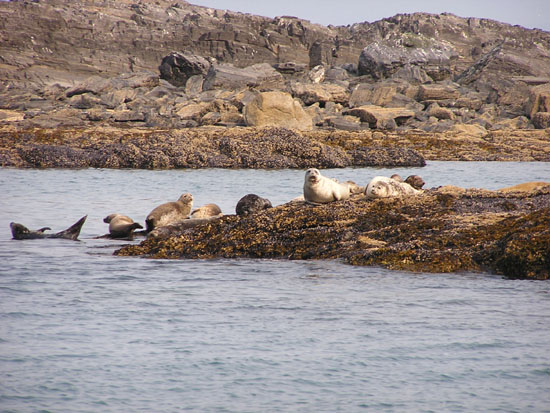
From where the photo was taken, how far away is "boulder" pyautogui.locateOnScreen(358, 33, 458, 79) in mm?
61375

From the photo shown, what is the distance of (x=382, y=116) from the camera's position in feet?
119

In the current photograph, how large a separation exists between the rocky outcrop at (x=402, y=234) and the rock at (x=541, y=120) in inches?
1331

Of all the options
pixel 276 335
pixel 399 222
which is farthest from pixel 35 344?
pixel 399 222

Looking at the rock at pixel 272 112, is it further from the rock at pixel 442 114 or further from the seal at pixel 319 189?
the seal at pixel 319 189

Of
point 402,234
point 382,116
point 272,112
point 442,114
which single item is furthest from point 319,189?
point 442,114

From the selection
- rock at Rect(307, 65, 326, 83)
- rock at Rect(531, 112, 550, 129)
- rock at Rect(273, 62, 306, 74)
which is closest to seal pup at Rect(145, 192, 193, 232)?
rock at Rect(531, 112, 550, 129)

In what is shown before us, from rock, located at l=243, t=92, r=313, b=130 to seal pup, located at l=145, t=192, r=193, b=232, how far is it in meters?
18.5

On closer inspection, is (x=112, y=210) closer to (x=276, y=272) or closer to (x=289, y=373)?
(x=276, y=272)

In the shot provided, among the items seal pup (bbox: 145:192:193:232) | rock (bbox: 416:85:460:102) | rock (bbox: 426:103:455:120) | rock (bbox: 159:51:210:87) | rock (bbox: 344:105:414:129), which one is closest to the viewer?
seal pup (bbox: 145:192:193:232)

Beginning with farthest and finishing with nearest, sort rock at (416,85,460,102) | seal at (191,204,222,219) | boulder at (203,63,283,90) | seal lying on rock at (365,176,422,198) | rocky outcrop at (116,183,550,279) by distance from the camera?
boulder at (203,63,283,90) < rock at (416,85,460,102) < seal at (191,204,222,219) < seal lying on rock at (365,176,422,198) < rocky outcrop at (116,183,550,279)

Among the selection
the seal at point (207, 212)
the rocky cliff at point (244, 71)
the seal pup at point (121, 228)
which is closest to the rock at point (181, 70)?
the rocky cliff at point (244, 71)

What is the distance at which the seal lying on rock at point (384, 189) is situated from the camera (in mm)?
9430

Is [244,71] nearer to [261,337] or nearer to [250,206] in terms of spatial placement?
[250,206]

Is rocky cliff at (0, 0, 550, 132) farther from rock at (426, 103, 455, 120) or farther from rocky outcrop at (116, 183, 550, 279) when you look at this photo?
rocky outcrop at (116, 183, 550, 279)
